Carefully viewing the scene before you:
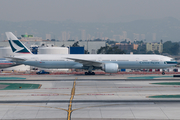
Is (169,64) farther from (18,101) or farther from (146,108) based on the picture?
(18,101)

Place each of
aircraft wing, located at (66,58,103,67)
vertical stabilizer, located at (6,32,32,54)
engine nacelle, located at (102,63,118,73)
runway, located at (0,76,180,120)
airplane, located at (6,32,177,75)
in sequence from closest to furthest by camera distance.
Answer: runway, located at (0,76,180,120), engine nacelle, located at (102,63,118,73), aircraft wing, located at (66,58,103,67), airplane, located at (6,32,177,75), vertical stabilizer, located at (6,32,32,54)

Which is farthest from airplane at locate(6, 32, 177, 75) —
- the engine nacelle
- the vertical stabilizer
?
the vertical stabilizer

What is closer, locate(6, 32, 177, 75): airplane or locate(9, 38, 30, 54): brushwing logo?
locate(6, 32, 177, 75): airplane

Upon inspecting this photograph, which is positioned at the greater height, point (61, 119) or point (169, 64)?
point (169, 64)

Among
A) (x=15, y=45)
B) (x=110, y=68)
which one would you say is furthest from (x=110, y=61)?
(x=15, y=45)

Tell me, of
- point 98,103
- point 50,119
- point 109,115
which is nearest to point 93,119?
point 109,115

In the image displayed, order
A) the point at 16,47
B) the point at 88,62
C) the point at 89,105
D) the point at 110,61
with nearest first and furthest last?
1. the point at 89,105
2. the point at 88,62
3. the point at 110,61
4. the point at 16,47

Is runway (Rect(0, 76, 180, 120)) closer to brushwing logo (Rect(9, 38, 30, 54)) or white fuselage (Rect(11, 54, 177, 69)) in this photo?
white fuselage (Rect(11, 54, 177, 69))

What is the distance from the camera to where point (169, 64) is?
54.8 m

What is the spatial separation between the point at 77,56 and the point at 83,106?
107 feet

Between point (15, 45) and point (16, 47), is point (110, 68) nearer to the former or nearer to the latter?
point (16, 47)

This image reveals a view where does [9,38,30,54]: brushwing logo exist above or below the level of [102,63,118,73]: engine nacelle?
above

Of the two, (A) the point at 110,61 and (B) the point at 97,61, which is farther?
(B) the point at 97,61

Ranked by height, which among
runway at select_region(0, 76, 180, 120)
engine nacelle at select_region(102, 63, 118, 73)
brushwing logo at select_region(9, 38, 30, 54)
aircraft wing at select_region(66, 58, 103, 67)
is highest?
brushwing logo at select_region(9, 38, 30, 54)
